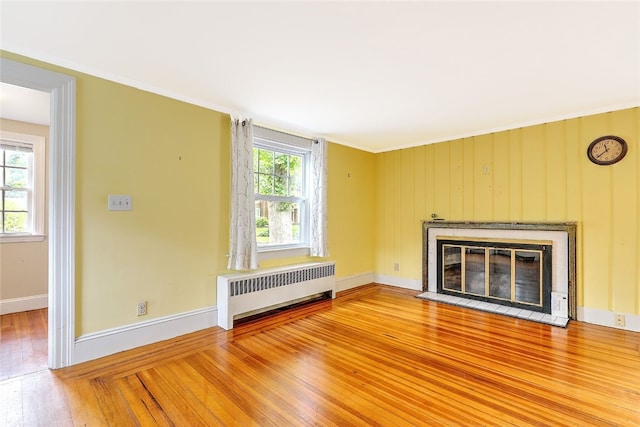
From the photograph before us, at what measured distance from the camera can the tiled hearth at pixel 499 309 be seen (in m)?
3.29

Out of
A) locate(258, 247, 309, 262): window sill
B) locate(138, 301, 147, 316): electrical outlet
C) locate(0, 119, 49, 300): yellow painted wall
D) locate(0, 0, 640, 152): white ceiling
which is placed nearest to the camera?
locate(0, 0, 640, 152): white ceiling

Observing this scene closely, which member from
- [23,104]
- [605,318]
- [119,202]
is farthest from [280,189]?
[605,318]

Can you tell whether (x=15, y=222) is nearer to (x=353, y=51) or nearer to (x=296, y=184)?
(x=296, y=184)

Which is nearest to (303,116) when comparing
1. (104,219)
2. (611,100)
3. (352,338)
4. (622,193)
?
(104,219)

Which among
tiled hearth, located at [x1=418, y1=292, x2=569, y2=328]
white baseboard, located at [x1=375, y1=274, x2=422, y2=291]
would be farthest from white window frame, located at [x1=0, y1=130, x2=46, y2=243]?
tiled hearth, located at [x1=418, y1=292, x2=569, y2=328]

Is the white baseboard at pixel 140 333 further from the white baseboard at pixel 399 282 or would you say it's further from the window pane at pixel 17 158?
the white baseboard at pixel 399 282

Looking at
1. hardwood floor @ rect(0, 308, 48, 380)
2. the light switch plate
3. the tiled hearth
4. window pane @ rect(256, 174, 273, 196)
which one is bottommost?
the tiled hearth

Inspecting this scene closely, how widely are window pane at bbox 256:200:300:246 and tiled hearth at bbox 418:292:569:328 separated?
2.01 m

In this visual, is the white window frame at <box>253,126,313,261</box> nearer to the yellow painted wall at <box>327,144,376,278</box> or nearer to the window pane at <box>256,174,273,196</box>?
the window pane at <box>256,174,273,196</box>

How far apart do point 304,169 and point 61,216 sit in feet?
8.89

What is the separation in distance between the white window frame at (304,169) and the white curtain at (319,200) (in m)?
0.09

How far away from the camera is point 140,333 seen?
265 cm

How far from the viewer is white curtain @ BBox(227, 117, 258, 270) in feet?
10.6

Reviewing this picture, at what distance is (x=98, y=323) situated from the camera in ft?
8.05
